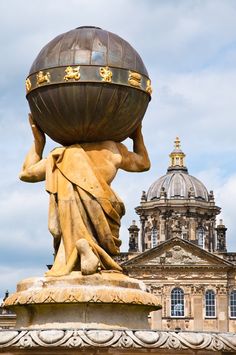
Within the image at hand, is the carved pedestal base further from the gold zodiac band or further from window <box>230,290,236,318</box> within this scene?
window <box>230,290,236,318</box>

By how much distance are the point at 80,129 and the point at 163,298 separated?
58.2 metres

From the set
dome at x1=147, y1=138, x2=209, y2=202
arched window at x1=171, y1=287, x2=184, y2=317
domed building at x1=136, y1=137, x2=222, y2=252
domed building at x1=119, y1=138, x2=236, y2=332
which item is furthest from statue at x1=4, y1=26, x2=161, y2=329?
dome at x1=147, y1=138, x2=209, y2=202

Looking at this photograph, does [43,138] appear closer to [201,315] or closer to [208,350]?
[208,350]

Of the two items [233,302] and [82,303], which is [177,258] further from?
[82,303]

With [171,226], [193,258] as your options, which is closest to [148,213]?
[171,226]

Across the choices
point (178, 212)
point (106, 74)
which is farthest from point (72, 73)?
point (178, 212)

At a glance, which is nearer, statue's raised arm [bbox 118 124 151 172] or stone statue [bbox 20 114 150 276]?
stone statue [bbox 20 114 150 276]

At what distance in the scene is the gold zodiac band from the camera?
10.2 m

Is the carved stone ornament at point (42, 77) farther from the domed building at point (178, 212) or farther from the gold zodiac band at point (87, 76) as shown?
the domed building at point (178, 212)

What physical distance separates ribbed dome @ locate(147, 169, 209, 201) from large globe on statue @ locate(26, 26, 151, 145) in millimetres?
67247

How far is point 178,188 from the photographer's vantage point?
7925 cm

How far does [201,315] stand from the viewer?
6744 cm

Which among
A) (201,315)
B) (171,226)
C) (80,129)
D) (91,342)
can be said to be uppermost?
(171,226)

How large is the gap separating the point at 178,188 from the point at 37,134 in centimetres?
6861
